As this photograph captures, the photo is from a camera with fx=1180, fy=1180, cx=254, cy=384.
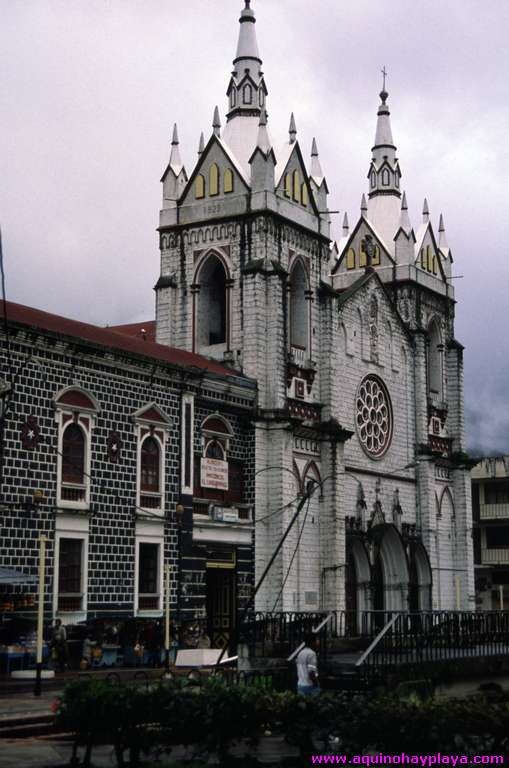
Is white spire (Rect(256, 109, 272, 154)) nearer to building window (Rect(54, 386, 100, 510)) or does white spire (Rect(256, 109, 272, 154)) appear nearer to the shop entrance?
building window (Rect(54, 386, 100, 510))

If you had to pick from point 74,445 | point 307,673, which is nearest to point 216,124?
point 74,445

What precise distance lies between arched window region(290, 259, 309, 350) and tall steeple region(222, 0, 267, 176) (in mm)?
5285

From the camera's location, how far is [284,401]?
4034 centimetres

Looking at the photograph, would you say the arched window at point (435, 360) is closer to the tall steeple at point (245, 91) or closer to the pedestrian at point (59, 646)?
the tall steeple at point (245, 91)

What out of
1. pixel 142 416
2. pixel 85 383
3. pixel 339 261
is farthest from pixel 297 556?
pixel 339 261

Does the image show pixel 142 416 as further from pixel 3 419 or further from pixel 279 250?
pixel 279 250

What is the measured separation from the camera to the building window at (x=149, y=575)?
34250 mm

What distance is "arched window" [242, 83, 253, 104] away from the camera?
44.6m

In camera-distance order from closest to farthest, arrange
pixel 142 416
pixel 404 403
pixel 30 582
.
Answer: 1. pixel 30 582
2. pixel 142 416
3. pixel 404 403

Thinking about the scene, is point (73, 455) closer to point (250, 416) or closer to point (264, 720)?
point (250, 416)

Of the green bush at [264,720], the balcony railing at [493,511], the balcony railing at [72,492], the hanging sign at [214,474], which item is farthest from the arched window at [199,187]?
the balcony railing at [493,511]

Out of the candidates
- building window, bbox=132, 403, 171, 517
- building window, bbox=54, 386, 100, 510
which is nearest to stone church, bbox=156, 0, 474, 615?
building window, bbox=132, 403, 171, 517

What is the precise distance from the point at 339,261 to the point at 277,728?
41.6m

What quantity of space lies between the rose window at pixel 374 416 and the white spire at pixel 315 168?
26.3ft
